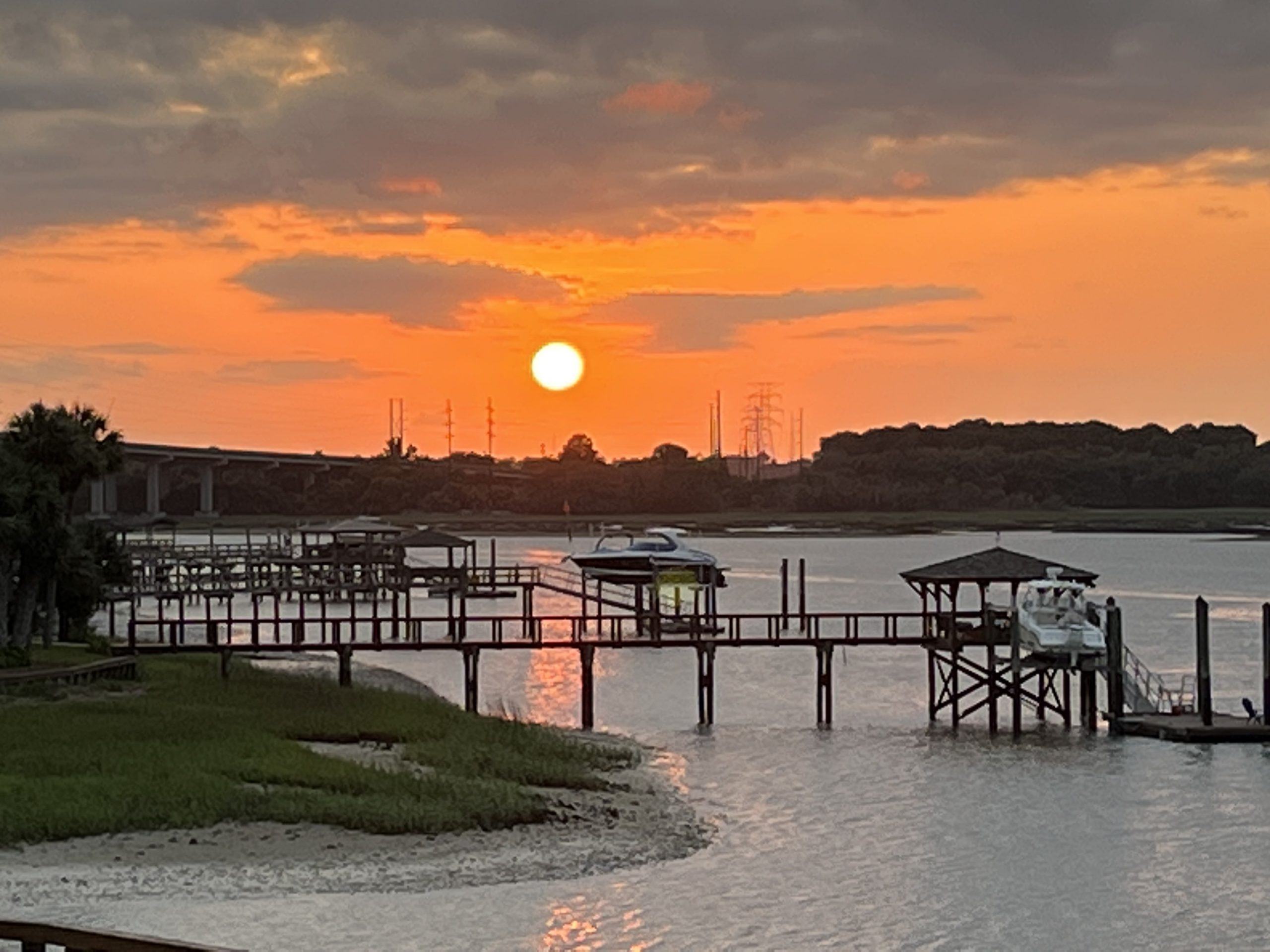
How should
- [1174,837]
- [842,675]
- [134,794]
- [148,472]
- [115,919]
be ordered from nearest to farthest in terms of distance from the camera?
[115,919] → [134,794] → [1174,837] → [842,675] → [148,472]

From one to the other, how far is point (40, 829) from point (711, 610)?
4902 cm

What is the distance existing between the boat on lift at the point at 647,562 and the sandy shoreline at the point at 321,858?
4541 cm

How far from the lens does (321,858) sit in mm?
29094

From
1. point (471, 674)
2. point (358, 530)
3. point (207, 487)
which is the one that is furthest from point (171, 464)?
point (471, 674)

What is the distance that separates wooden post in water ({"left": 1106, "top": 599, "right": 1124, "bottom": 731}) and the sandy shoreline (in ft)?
58.2

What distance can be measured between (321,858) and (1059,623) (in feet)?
86.6

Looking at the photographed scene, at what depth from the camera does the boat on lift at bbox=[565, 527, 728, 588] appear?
80.6 m

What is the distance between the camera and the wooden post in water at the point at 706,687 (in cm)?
5106

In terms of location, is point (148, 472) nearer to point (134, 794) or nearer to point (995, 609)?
point (995, 609)

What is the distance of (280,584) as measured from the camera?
87.9 m

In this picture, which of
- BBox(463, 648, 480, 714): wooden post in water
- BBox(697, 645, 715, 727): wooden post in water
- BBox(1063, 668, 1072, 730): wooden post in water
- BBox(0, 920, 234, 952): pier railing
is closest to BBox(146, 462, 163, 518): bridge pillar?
BBox(697, 645, 715, 727): wooden post in water

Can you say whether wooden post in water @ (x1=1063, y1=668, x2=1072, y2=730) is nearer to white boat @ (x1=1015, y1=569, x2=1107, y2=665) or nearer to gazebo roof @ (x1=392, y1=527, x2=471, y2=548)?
white boat @ (x1=1015, y1=569, x2=1107, y2=665)

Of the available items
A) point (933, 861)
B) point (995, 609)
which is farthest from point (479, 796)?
point (995, 609)

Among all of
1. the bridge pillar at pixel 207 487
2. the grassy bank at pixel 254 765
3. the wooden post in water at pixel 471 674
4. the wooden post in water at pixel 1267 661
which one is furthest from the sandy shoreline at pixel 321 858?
the bridge pillar at pixel 207 487
